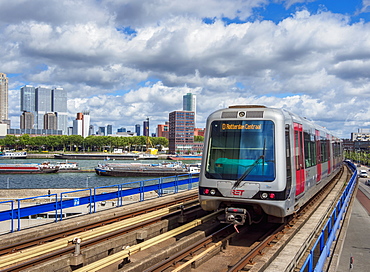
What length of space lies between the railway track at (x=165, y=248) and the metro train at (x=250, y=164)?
98cm

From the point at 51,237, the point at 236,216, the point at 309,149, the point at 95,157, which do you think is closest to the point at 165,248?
the point at 236,216

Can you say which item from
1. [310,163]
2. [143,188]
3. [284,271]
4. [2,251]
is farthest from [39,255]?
[310,163]

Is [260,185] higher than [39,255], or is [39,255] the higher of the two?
[260,185]

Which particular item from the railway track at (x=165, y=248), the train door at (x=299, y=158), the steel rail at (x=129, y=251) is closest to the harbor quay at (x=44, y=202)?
the railway track at (x=165, y=248)

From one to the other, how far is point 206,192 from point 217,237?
5.73ft

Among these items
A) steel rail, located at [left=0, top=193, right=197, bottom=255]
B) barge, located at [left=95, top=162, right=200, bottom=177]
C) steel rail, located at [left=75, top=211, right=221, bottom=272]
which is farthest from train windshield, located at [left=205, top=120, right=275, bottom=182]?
barge, located at [left=95, top=162, right=200, bottom=177]

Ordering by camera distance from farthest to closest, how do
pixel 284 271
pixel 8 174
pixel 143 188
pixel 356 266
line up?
pixel 8 174
pixel 143 188
pixel 356 266
pixel 284 271

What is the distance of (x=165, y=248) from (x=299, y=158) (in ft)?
19.2

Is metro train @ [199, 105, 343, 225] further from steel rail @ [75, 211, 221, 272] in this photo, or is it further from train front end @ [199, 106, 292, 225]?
steel rail @ [75, 211, 221, 272]

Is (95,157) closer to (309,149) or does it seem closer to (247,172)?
(309,149)

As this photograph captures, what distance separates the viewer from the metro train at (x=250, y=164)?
11203 millimetres

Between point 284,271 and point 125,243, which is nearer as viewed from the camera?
point 284,271

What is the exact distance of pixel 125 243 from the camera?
1205 centimetres

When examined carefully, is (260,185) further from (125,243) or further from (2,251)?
(2,251)
